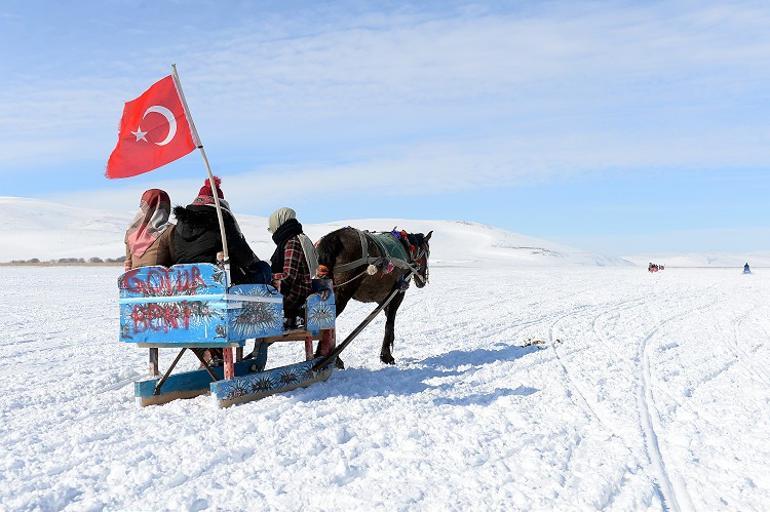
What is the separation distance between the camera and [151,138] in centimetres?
657

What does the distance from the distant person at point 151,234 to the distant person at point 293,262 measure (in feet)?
3.54

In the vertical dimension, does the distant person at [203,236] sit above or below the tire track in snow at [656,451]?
above

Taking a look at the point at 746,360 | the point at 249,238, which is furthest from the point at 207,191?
the point at 249,238

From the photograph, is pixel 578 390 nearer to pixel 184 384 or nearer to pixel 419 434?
pixel 419 434

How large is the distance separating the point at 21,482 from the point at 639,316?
1265cm

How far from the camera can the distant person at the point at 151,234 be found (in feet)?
21.2

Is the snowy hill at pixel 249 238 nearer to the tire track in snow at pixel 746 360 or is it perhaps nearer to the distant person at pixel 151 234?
the tire track in snow at pixel 746 360

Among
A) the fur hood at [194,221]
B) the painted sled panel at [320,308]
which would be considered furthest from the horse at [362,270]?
the fur hood at [194,221]

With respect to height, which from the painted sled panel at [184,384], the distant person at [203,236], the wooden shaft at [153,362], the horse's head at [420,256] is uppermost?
the distant person at [203,236]

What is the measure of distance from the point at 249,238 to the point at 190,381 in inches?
3789

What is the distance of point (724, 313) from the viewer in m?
15.4

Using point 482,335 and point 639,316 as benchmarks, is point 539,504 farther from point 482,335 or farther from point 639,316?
point 639,316

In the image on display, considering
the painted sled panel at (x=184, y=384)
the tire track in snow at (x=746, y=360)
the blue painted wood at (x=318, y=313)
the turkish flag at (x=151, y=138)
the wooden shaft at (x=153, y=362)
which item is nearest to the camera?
the painted sled panel at (x=184, y=384)

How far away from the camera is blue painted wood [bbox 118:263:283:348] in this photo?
591cm
